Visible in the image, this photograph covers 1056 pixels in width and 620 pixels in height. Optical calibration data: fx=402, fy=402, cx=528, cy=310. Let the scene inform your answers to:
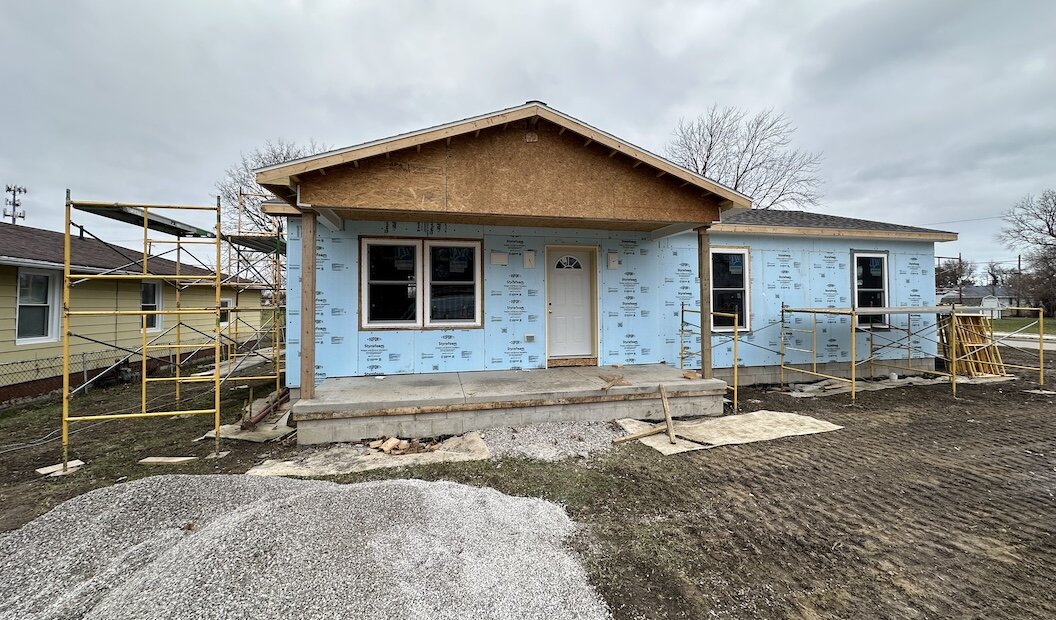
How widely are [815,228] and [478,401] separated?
7.39 metres

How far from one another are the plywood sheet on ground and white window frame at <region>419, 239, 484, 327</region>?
2865 mm

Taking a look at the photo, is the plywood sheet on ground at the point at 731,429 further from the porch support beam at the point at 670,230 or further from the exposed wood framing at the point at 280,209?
the exposed wood framing at the point at 280,209

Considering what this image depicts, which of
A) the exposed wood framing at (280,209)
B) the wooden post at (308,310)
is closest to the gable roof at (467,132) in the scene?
the wooden post at (308,310)

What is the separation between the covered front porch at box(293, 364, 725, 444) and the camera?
15.8ft

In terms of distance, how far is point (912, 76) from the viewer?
50.2 feet

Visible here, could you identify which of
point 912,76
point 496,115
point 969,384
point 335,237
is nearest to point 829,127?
point 912,76

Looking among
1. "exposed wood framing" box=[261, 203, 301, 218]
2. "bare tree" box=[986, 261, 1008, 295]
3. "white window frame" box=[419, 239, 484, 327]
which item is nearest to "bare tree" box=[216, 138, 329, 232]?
"exposed wood framing" box=[261, 203, 301, 218]

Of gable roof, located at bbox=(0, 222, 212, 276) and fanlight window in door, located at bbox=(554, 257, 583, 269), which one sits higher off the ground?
gable roof, located at bbox=(0, 222, 212, 276)

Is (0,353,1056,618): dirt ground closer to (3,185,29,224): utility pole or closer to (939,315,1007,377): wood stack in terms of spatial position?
(939,315,1007,377): wood stack

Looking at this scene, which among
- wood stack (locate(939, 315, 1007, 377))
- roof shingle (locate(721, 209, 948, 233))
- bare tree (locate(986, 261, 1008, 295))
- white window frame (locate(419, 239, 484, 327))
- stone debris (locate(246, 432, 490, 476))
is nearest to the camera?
stone debris (locate(246, 432, 490, 476))

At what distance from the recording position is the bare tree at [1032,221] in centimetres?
3297

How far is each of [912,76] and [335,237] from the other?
21.3 meters

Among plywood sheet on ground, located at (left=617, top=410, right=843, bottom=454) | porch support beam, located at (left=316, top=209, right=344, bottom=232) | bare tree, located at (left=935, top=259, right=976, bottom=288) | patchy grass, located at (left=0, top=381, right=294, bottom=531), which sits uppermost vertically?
bare tree, located at (left=935, top=259, right=976, bottom=288)

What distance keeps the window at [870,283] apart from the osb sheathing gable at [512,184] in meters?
5.09
